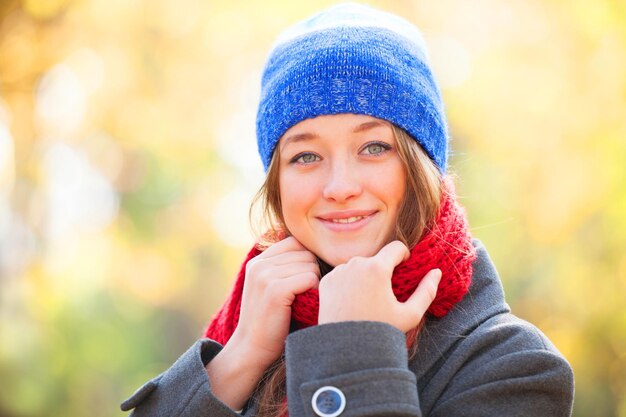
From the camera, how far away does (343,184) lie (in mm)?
2133

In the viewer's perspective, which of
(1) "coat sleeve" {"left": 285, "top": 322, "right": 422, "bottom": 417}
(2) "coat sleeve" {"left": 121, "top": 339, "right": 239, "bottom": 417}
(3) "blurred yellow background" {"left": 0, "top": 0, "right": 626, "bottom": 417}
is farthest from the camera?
(3) "blurred yellow background" {"left": 0, "top": 0, "right": 626, "bottom": 417}

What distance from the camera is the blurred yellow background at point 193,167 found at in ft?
21.9

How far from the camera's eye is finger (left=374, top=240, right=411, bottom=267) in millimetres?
2072

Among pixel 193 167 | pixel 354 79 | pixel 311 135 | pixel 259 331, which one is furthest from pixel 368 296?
pixel 193 167

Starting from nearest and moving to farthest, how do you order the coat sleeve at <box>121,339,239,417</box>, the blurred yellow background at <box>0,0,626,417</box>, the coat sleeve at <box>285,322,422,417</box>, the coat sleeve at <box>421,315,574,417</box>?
the coat sleeve at <box>285,322,422,417</box> < the coat sleeve at <box>421,315,574,417</box> < the coat sleeve at <box>121,339,239,417</box> < the blurred yellow background at <box>0,0,626,417</box>

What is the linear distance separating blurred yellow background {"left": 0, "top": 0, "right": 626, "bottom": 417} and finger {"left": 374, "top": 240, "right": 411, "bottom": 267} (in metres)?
3.23

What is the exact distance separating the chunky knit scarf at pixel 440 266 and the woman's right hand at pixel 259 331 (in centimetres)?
5

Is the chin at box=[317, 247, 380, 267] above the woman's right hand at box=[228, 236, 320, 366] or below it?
above

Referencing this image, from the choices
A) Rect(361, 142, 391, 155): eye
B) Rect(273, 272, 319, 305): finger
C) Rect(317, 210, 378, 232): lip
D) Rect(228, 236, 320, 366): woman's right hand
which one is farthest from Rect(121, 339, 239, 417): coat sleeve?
Rect(361, 142, 391, 155): eye

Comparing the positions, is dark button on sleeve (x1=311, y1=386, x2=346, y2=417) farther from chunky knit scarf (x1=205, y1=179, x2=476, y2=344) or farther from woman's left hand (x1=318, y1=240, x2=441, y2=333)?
chunky knit scarf (x1=205, y1=179, x2=476, y2=344)

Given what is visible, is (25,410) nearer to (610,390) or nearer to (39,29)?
(39,29)

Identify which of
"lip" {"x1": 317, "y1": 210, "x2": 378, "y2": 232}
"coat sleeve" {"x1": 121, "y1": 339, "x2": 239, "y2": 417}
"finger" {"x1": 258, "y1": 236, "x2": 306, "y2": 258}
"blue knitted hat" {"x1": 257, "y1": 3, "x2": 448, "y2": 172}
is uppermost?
"blue knitted hat" {"x1": 257, "y1": 3, "x2": 448, "y2": 172}

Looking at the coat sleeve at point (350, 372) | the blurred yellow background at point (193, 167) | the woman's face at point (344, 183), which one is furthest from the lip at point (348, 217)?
the blurred yellow background at point (193, 167)

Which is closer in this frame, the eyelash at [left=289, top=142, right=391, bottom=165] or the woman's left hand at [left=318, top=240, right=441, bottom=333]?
the woman's left hand at [left=318, top=240, right=441, bottom=333]
